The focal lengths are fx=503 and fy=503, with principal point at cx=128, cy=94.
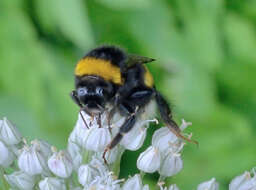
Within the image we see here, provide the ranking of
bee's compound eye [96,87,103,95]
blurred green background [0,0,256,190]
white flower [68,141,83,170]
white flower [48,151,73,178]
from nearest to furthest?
bee's compound eye [96,87,103,95] < white flower [48,151,73,178] < white flower [68,141,83,170] < blurred green background [0,0,256,190]

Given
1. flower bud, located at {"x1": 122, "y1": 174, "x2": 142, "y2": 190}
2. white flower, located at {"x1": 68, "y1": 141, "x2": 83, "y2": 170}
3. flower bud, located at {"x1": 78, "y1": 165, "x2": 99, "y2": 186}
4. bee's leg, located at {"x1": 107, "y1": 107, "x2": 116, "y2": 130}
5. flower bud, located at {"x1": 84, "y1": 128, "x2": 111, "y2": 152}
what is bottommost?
flower bud, located at {"x1": 122, "y1": 174, "x2": 142, "y2": 190}

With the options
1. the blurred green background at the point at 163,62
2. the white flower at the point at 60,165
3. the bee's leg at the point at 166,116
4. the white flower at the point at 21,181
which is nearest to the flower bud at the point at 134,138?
the bee's leg at the point at 166,116

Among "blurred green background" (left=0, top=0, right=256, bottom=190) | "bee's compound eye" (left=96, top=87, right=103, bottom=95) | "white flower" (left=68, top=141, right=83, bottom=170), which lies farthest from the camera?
"blurred green background" (left=0, top=0, right=256, bottom=190)

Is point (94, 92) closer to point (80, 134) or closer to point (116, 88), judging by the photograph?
point (116, 88)

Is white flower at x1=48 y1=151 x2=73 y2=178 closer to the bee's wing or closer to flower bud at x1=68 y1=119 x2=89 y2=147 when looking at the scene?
flower bud at x1=68 y1=119 x2=89 y2=147

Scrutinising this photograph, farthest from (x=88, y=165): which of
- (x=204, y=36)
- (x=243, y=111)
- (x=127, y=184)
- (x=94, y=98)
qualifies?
→ (x=243, y=111)

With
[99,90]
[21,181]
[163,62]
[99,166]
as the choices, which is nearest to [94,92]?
[99,90]

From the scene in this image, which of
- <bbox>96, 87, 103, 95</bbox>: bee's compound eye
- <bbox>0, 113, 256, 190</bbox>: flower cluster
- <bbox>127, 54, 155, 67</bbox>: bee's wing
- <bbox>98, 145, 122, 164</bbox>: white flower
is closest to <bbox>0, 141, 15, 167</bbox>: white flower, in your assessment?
<bbox>0, 113, 256, 190</bbox>: flower cluster
